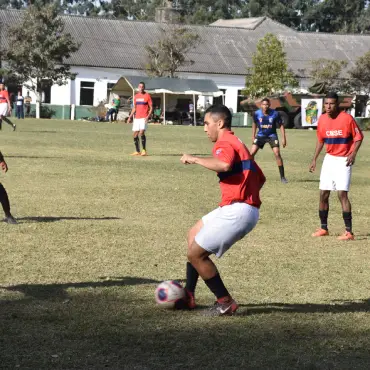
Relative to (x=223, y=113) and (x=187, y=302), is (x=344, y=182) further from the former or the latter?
(x=223, y=113)

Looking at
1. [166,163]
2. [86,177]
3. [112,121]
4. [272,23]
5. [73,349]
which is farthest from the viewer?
[272,23]

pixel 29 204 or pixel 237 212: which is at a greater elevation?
pixel 237 212

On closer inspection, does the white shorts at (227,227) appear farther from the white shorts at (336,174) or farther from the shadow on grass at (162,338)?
the white shorts at (336,174)

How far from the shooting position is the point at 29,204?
13.9 meters

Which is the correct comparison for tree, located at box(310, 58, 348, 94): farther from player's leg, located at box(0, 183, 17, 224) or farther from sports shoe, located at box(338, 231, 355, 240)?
player's leg, located at box(0, 183, 17, 224)

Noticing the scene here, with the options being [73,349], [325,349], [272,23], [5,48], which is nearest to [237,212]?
[325,349]

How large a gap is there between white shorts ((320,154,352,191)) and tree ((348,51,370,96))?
58269 mm

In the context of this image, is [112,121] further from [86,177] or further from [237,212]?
[237,212]

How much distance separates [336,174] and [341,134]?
0.55 m

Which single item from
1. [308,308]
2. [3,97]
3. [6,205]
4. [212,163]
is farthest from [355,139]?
[3,97]

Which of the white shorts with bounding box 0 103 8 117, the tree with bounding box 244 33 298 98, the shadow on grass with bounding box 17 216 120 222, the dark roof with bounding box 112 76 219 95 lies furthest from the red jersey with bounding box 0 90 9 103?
the tree with bounding box 244 33 298 98

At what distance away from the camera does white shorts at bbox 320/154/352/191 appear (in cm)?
1175

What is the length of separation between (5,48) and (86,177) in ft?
160

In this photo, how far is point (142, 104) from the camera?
24.4m
